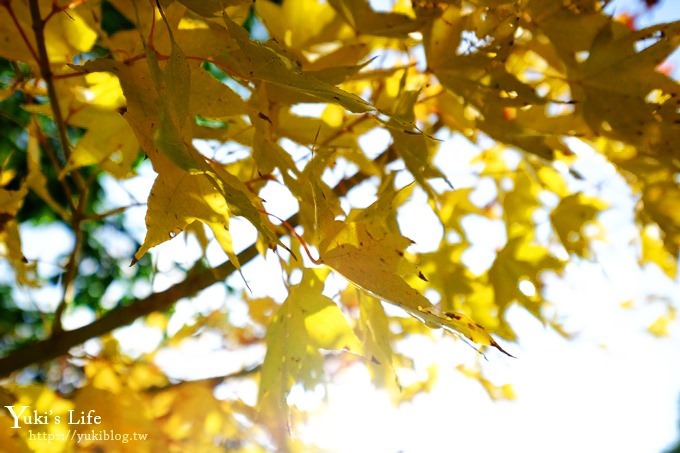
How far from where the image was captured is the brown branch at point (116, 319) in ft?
1.61

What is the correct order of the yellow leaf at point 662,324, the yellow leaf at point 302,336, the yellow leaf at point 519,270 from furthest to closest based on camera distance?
the yellow leaf at point 662,324 < the yellow leaf at point 519,270 < the yellow leaf at point 302,336

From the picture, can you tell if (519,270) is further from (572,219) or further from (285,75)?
(285,75)

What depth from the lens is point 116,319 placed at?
0.51 meters

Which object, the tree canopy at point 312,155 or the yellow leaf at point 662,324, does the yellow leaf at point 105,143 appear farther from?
the yellow leaf at point 662,324

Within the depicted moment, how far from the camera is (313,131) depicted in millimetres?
463

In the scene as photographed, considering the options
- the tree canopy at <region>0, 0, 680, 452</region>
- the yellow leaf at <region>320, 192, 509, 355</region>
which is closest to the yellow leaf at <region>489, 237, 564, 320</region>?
the tree canopy at <region>0, 0, 680, 452</region>

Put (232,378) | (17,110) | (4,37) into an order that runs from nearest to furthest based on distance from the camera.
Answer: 1. (4,37)
2. (232,378)
3. (17,110)

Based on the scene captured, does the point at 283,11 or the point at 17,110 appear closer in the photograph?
the point at 283,11

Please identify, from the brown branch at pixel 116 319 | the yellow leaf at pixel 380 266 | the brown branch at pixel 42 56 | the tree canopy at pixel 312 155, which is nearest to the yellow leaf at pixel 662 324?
the tree canopy at pixel 312 155

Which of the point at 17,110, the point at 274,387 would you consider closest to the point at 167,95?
the point at 274,387

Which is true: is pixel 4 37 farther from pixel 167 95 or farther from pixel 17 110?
pixel 17 110

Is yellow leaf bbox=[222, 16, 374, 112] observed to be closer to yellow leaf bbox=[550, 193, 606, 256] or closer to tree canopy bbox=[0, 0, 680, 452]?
tree canopy bbox=[0, 0, 680, 452]

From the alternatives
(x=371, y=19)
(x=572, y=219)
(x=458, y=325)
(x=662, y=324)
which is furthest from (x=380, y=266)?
(x=662, y=324)

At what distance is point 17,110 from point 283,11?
2.28 ft
